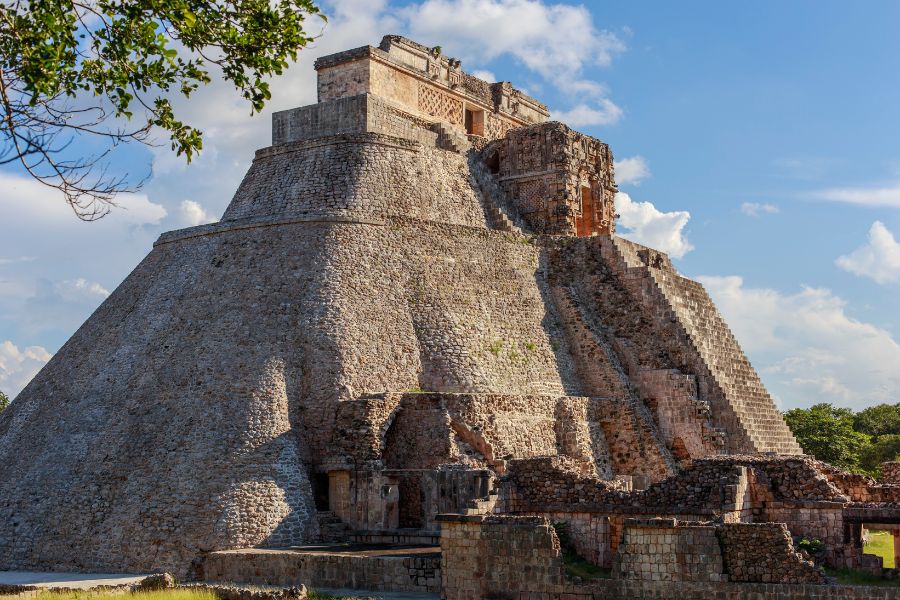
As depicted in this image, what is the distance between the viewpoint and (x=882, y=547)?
25969 millimetres

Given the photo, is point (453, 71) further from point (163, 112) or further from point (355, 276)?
point (163, 112)

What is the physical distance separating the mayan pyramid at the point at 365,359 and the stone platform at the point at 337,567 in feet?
2.33

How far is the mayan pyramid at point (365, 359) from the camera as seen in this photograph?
21.9 metres

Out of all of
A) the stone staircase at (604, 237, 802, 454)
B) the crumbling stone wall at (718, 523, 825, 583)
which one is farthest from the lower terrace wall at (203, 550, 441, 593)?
the stone staircase at (604, 237, 802, 454)

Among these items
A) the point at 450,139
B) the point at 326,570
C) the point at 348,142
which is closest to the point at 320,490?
the point at 326,570

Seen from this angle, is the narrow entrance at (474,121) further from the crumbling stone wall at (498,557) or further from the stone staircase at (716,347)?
the crumbling stone wall at (498,557)

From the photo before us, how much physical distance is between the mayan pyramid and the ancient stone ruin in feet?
0.21

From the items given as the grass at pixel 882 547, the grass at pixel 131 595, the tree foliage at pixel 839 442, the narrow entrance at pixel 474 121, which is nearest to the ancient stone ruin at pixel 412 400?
the grass at pixel 131 595

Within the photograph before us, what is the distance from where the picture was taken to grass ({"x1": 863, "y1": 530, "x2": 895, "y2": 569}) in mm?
23580

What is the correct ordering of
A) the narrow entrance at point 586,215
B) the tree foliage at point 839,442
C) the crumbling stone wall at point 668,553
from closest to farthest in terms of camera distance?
the crumbling stone wall at point 668,553
the narrow entrance at point 586,215
the tree foliage at point 839,442

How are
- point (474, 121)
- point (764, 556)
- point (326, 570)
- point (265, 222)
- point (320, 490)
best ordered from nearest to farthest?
point (764, 556) < point (326, 570) < point (320, 490) < point (265, 222) < point (474, 121)

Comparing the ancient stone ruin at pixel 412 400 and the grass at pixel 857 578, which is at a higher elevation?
the ancient stone ruin at pixel 412 400

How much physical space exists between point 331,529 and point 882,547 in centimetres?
1254

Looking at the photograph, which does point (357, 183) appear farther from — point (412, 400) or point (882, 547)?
point (882, 547)
